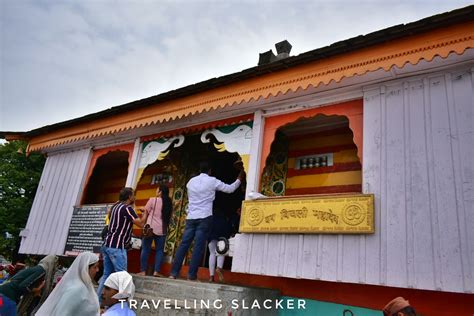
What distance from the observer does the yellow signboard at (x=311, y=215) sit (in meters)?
4.28

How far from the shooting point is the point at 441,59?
4.23 metres

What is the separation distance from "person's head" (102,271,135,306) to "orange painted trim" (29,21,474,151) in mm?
3338

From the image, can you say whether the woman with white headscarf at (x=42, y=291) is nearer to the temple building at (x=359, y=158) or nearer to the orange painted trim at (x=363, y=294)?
the temple building at (x=359, y=158)

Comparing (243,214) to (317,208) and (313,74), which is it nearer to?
(317,208)

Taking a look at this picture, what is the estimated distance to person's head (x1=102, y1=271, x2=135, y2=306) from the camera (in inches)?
108

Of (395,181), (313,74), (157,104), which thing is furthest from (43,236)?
(395,181)

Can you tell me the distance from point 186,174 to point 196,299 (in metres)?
4.33

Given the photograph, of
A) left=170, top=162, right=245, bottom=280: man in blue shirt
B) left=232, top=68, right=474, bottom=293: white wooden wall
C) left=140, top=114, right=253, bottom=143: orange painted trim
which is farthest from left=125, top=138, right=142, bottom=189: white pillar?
left=232, top=68, right=474, bottom=293: white wooden wall

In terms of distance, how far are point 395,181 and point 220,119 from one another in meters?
3.21

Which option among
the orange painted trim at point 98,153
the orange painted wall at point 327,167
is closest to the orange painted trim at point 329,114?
the orange painted wall at point 327,167

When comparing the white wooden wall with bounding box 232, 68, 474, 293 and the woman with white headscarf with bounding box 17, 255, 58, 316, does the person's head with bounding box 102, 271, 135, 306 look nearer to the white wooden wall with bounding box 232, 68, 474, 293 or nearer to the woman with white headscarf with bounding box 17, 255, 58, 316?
the woman with white headscarf with bounding box 17, 255, 58, 316

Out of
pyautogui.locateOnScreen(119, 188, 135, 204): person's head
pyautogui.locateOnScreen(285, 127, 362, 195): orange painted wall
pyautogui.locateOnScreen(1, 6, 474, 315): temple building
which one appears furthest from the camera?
pyautogui.locateOnScreen(285, 127, 362, 195): orange painted wall

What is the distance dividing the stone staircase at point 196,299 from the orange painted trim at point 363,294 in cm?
60

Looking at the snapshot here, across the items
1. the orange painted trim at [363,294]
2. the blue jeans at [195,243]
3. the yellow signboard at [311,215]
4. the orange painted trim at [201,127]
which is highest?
the orange painted trim at [201,127]
